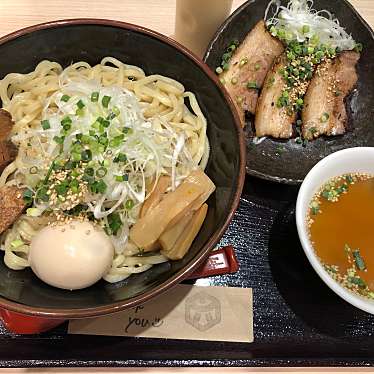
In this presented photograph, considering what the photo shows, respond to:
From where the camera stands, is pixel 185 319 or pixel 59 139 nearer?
pixel 59 139

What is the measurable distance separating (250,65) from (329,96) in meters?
0.37

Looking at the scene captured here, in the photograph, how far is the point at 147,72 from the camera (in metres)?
1.88

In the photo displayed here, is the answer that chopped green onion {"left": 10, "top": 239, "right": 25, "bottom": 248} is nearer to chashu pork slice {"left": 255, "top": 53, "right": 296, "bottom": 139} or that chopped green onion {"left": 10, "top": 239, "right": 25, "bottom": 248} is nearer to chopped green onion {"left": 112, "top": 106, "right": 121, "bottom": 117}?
chopped green onion {"left": 112, "top": 106, "right": 121, "bottom": 117}

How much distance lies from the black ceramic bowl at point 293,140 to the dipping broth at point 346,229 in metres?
0.15

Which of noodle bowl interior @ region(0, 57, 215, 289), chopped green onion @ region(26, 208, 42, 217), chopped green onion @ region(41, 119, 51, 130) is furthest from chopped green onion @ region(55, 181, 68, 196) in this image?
chopped green onion @ region(41, 119, 51, 130)

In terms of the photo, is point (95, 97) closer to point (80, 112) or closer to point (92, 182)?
point (80, 112)

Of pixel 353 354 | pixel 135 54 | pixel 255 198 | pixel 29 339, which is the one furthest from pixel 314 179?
pixel 29 339

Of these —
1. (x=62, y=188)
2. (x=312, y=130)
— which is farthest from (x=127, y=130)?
(x=312, y=130)

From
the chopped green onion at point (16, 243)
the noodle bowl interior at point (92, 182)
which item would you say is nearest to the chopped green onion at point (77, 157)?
the noodle bowl interior at point (92, 182)

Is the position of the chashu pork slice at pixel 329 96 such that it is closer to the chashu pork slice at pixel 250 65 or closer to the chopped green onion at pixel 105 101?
the chashu pork slice at pixel 250 65

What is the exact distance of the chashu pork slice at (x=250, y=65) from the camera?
2170mm

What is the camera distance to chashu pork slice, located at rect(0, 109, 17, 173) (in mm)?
1649

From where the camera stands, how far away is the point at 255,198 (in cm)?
197

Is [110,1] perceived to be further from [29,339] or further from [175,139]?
[29,339]
